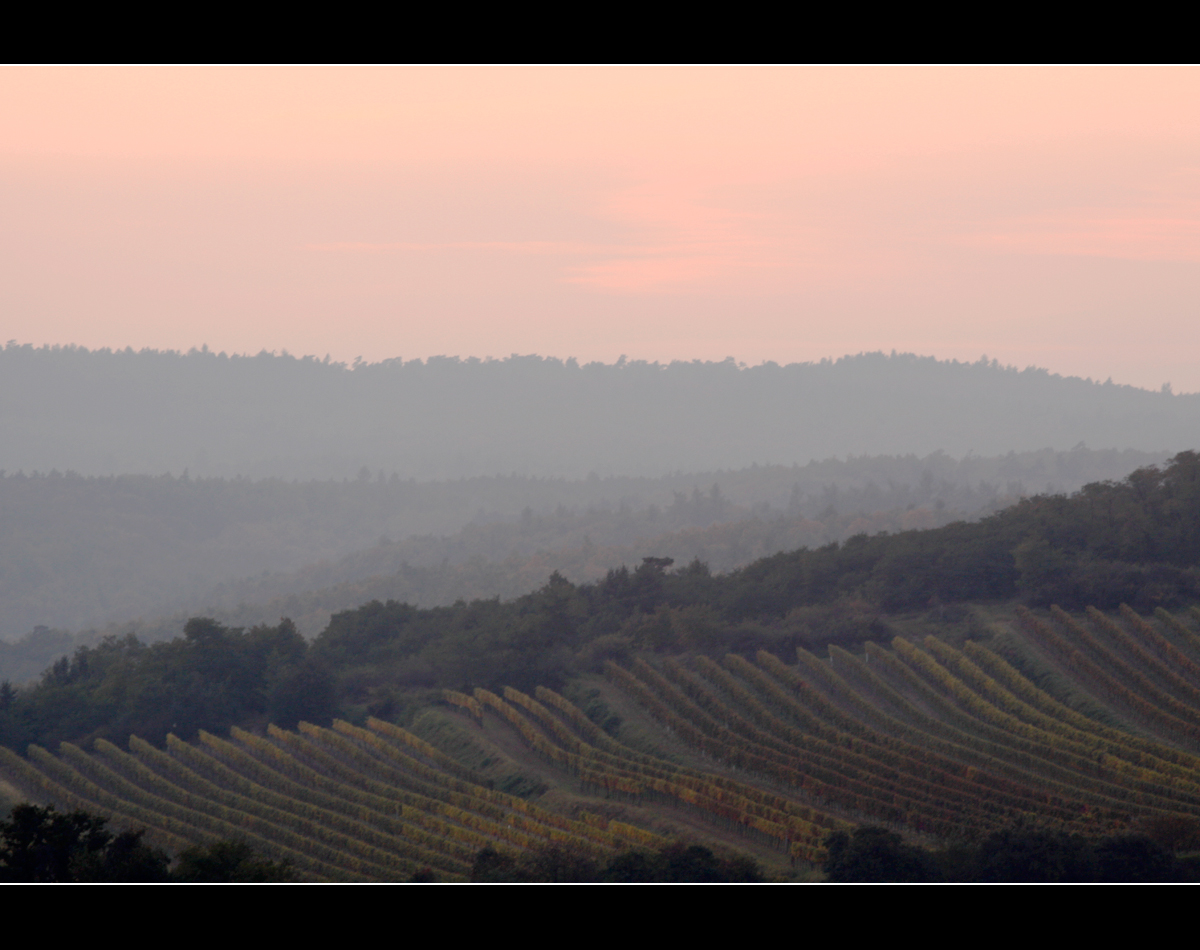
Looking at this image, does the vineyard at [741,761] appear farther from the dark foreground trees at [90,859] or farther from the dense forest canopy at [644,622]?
the dark foreground trees at [90,859]

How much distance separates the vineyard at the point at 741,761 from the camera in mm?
33031

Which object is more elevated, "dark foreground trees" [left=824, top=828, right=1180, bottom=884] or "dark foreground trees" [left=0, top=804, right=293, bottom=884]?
"dark foreground trees" [left=0, top=804, right=293, bottom=884]

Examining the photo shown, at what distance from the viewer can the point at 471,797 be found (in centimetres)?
3828

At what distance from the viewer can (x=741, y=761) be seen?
39.4 metres

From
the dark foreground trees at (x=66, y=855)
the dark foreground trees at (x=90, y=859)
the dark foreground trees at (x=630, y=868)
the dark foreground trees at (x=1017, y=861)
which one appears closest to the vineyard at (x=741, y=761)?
the dark foreground trees at (x=630, y=868)

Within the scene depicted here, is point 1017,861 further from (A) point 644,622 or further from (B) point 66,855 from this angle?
(A) point 644,622

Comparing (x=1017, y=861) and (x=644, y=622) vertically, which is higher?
(x=644, y=622)

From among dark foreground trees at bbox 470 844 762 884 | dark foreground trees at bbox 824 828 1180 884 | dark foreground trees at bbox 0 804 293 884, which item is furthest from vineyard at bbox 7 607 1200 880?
dark foreground trees at bbox 0 804 293 884

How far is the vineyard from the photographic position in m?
33.0

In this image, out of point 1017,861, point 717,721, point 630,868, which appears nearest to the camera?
point 1017,861

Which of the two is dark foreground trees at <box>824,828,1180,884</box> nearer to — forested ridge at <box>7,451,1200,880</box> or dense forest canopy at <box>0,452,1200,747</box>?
forested ridge at <box>7,451,1200,880</box>

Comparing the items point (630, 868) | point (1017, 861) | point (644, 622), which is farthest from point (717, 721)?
point (1017, 861)
